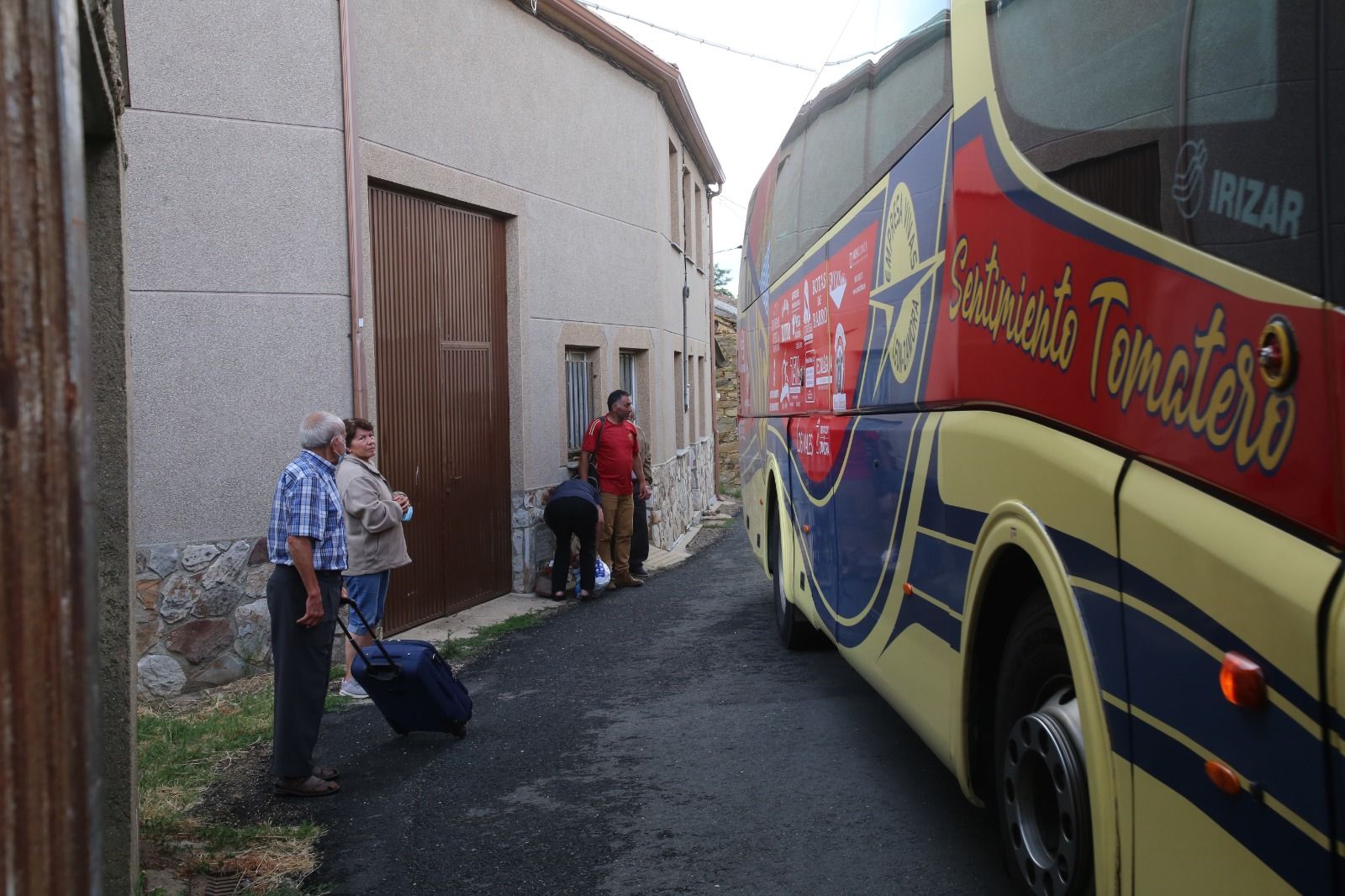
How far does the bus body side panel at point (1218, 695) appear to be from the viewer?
6.59 feet

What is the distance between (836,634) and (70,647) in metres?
5.52

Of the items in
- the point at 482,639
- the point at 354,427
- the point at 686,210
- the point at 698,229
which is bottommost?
the point at 482,639

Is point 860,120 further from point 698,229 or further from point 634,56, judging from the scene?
point 698,229

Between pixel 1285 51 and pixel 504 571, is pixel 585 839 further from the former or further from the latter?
pixel 504 571

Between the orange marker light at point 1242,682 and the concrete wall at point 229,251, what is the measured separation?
22.8 feet

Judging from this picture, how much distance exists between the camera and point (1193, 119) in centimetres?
247

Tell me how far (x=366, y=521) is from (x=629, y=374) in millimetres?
8845

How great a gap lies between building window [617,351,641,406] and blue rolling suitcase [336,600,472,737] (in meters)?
9.31

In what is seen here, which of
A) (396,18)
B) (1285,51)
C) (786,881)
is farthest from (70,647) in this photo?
(396,18)

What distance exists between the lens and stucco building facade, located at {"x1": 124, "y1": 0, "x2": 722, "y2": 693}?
25.9ft

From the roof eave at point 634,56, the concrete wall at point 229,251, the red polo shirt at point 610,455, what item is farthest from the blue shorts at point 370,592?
the roof eave at point 634,56

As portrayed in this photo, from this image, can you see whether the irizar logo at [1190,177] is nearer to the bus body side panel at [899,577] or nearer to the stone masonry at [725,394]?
the bus body side panel at [899,577]

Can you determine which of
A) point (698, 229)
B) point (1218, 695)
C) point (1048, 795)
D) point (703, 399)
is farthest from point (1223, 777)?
point (703, 399)

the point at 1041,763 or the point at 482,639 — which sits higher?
the point at 1041,763
